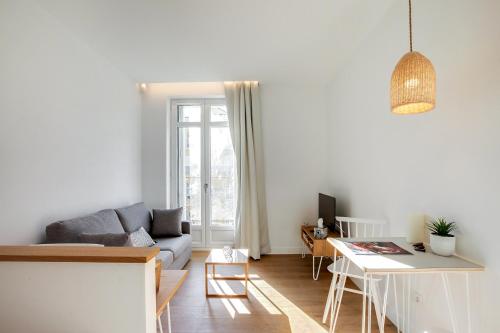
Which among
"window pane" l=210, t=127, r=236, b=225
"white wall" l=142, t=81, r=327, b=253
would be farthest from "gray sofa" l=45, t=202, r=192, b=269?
"white wall" l=142, t=81, r=327, b=253

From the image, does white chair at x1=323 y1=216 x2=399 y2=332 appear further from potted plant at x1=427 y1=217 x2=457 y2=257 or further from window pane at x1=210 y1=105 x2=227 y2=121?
window pane at x1=210 y1=105 x2=227 y2=121

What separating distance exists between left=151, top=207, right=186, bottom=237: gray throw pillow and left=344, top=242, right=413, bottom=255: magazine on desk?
2.57 metres

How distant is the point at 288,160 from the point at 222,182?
121 cm

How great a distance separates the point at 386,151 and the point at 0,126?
10.2 ft

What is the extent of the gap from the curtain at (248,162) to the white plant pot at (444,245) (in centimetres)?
264

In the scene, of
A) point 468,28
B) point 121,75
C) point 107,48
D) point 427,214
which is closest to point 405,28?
point 468,28

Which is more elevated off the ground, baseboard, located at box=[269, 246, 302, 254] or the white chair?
the white chair

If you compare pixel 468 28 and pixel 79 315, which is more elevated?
pixel 468 28

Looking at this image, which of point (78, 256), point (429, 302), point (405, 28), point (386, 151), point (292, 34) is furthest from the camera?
point (292, 34)

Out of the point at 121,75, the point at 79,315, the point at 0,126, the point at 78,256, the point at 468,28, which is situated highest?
the point at 121,75

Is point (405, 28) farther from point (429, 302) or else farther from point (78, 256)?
point (78, 256)

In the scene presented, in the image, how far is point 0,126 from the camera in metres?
1.75

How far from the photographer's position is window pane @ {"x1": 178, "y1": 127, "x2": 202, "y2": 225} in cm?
428

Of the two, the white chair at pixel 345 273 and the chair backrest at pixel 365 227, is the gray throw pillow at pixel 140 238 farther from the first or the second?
the chair backrest at pixel 365 227
